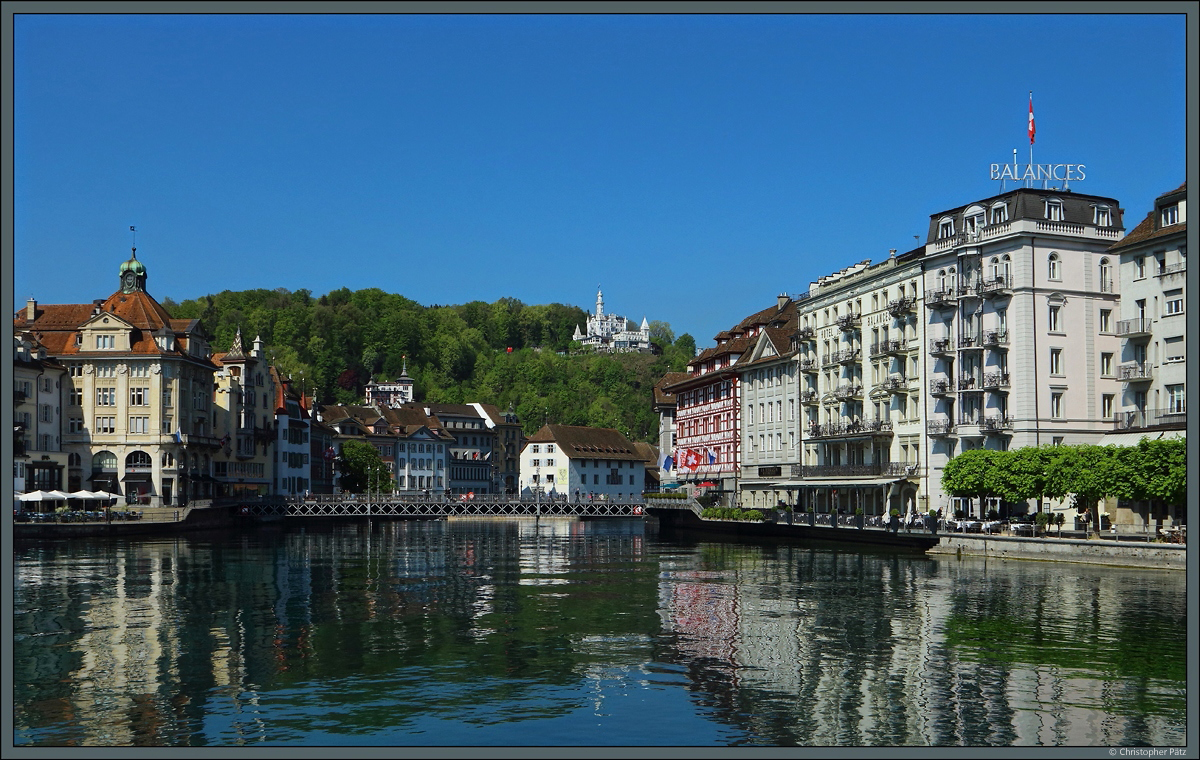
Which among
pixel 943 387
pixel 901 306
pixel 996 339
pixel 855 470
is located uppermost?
pixel 901 306

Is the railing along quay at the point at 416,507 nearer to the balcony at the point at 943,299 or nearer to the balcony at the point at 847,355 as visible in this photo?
the balcony at the point at 847,355

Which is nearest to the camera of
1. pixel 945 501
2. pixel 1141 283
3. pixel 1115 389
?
pixel 1141 283

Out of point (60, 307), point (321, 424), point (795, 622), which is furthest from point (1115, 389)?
point (321, 424)

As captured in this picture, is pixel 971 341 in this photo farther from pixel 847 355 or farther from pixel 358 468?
pixel 358 468

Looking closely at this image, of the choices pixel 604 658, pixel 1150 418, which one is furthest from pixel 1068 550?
pixel 604 658

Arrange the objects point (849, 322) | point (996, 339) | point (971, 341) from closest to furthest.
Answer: point (996, 339)
point (971, 341)
point (849, 322)

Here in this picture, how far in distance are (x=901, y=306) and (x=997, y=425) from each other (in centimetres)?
1449

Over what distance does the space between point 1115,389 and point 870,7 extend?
7261 centimetres

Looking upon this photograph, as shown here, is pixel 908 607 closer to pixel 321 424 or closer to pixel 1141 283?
pixel 1141 283

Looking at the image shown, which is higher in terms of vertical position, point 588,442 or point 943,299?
point 943,299

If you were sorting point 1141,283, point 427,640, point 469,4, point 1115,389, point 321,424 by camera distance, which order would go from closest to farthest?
point 469,4
point 427,640
point 1141,283
point 1115,389
point 321,424

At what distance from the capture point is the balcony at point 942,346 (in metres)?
85.9

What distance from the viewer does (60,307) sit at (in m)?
123

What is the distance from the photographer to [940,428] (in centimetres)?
8606
